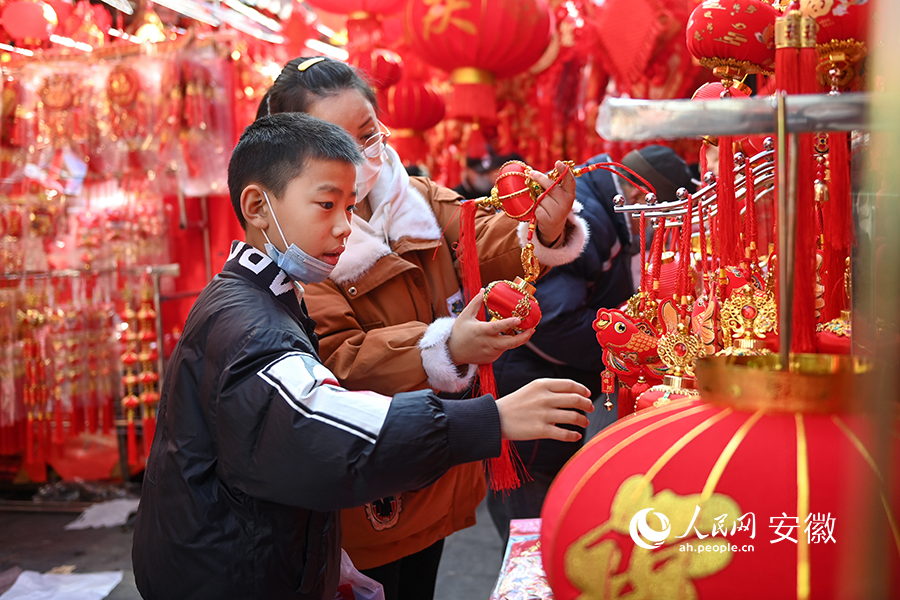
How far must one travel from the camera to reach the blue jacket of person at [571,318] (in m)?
1.83

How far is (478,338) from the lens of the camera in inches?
41.0

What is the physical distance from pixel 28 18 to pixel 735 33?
2953 mm

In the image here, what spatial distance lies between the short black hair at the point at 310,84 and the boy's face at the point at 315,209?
0.93 ft

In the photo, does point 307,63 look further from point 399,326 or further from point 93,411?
point 93,411

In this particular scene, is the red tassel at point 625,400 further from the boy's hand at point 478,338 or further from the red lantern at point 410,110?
the red lantern at point 410,110

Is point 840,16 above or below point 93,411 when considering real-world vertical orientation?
above

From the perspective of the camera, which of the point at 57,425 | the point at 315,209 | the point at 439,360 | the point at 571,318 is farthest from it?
the point at 57,425

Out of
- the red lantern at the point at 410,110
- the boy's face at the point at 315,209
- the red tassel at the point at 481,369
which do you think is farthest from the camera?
the red lantern at the point at 410,110

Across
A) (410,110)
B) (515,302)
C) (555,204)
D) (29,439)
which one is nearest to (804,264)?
(515,302)

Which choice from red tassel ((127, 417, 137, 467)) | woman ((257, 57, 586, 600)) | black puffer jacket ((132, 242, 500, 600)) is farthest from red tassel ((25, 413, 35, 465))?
black puffer jacket ((132, 242, 500, 600))

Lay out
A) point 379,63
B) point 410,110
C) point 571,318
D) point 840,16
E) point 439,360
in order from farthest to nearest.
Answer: point 410,110
point 379,63
point 571,318
point 439,360
point 840,16

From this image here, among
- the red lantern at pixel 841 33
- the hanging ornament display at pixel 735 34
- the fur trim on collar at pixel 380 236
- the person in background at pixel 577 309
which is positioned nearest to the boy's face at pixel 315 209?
the fur trim on collar at pixel 380 236

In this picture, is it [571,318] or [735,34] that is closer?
[735,34]

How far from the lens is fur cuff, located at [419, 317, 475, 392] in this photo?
43.1 inches
